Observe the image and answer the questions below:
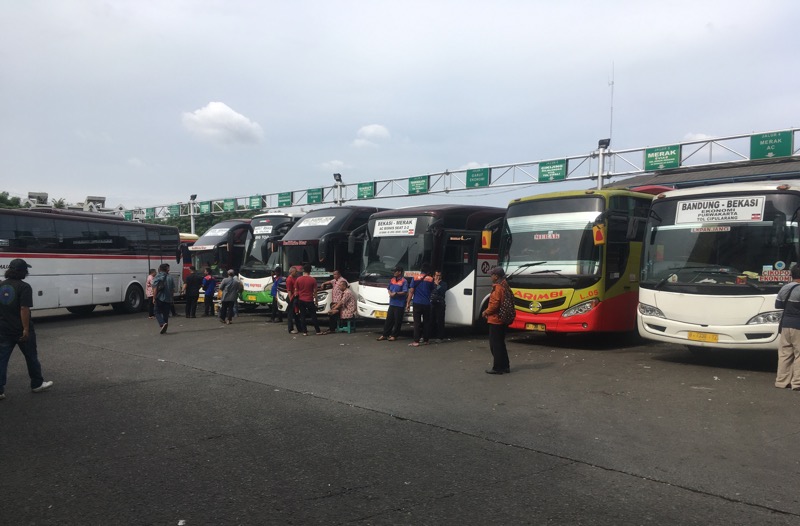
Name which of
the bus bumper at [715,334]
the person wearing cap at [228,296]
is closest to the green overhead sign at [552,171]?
the person wearing cap at [228,296]

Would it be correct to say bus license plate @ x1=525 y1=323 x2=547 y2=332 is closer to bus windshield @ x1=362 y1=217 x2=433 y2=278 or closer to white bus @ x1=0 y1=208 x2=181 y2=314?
bus windshield @ x1=362 y1=217 x2=433 y2=278

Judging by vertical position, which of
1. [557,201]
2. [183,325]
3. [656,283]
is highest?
[557,201]

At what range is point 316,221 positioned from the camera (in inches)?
731

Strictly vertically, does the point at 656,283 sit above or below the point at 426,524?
above

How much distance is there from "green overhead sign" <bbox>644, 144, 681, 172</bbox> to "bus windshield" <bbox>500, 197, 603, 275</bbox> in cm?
1383

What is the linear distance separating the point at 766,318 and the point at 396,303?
24.6ft

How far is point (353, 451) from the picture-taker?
19.8 ft

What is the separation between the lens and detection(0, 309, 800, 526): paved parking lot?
465cm

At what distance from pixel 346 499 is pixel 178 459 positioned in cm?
193

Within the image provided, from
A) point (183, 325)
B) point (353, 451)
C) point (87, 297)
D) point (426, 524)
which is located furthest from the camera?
point (87, 297)

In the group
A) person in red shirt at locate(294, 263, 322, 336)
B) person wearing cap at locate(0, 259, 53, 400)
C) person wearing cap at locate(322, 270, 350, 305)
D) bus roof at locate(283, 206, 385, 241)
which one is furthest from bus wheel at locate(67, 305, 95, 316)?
person wearing cap at locate(0, 259, 53, 400)

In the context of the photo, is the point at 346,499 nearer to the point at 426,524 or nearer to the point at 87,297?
the point at 426,524

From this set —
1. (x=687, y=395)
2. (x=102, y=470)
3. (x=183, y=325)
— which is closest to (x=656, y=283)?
(x=687, y=395)

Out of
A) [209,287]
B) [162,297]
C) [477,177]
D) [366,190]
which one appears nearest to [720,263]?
[162,297]
